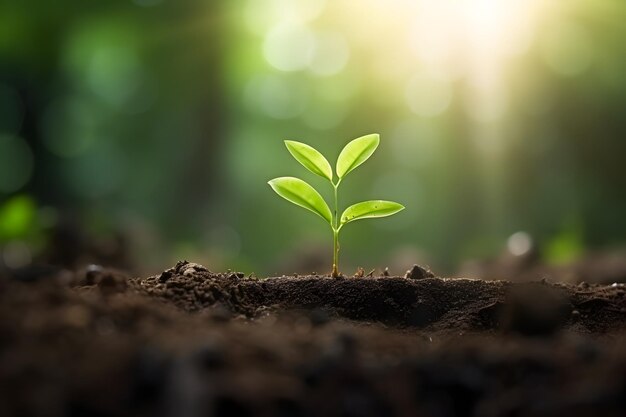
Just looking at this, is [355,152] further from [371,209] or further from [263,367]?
[263,367]

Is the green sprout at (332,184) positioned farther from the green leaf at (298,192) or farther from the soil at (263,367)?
the soil at (263,367)

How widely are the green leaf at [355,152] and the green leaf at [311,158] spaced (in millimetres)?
50

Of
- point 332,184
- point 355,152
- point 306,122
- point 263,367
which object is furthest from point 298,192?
point 306,122

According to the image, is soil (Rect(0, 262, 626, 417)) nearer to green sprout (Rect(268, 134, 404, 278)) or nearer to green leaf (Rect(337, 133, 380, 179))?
green sprout (Rect(268, 134, 404, 278))

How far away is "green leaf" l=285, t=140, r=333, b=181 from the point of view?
2316mm

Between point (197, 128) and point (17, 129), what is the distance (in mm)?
4090

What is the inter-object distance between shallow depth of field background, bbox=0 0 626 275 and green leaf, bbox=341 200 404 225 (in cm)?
549

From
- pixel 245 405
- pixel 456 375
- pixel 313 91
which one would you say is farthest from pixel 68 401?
pixel 313 91

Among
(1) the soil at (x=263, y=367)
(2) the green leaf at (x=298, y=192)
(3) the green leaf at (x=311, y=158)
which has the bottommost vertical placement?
(1) the soil at (x=263, y=367)

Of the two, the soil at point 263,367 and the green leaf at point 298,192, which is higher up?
the green leaf at point 298,192

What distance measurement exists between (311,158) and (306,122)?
19.9m

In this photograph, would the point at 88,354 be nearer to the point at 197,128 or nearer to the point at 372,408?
the point at 372,408

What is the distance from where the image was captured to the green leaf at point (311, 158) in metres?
2.32

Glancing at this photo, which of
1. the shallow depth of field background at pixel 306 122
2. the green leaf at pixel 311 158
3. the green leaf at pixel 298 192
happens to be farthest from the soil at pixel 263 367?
the shallow depth of field background at pixel 306 122
